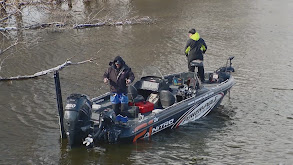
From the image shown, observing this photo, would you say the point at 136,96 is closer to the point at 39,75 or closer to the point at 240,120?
the point at 240,120

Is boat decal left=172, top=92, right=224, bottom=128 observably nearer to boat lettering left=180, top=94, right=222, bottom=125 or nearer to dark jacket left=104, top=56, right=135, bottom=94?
boat lettering left=180, top=94, right=222, bottom=125

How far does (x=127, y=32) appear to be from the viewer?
21516 millimetres

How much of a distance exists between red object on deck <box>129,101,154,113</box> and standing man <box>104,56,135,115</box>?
0.46 metres

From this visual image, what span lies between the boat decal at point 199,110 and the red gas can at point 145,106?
2.43 feet

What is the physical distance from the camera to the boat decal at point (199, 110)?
33.8ft

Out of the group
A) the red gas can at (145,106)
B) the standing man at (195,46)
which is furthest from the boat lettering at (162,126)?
the standing man at (195,46)

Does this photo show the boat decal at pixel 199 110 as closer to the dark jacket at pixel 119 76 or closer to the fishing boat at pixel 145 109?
the fishing boat at pixel 145 109

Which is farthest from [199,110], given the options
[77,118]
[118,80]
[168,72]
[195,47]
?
[168,72]

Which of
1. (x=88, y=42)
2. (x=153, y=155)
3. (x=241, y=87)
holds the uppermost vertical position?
(x=88, y=42)

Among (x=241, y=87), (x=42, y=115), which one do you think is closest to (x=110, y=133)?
(x=42, y=115)

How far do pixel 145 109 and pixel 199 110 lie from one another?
1634mm

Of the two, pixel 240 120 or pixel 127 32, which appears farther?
pixel 127 32

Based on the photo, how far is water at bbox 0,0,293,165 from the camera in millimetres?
8961

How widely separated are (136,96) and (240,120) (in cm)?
287
